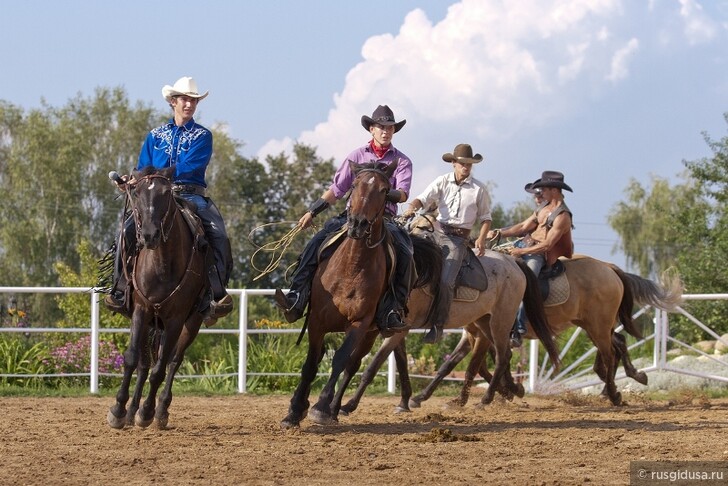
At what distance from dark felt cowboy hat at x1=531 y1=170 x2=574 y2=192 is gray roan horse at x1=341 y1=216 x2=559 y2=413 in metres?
0.96

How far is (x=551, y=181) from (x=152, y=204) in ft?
18.8

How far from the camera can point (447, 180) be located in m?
11.1

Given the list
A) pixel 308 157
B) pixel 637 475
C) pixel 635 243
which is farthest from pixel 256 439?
pixel 635 243

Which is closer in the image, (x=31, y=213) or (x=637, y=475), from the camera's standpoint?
(x=637, y=475)

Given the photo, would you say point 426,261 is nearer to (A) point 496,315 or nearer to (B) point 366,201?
(A) point 496,315

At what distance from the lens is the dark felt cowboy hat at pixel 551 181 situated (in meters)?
12.4

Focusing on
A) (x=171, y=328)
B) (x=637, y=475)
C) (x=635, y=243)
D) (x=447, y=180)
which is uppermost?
(x=635, y=243)

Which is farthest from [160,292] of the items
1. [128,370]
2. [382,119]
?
[382,119]

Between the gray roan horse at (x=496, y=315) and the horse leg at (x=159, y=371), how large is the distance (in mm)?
2388

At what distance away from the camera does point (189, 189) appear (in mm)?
9250

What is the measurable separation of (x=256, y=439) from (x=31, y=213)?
4353cm

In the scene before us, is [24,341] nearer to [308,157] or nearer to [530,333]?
[530,333]

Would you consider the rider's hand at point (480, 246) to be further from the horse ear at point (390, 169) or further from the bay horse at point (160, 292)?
the bay horse at point (160, 292)

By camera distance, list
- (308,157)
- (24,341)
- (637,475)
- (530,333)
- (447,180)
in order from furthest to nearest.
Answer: (308,157) → (24,341) → (530,333) → (447,180) → (637,475)
